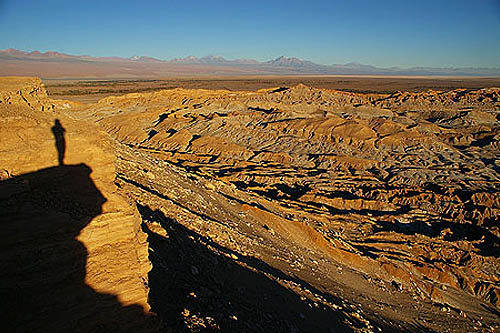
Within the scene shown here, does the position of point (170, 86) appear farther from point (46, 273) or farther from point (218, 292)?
point (46, 273)

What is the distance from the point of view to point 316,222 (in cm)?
1945

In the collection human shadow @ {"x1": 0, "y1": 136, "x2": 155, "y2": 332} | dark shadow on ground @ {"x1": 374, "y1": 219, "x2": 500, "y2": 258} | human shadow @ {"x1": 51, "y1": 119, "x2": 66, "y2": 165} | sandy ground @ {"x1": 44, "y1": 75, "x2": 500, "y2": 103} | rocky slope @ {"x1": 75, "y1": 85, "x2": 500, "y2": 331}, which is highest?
sandy ground @ {"x1": 44, "y1": 75, "x2": 500, "y2": 103}

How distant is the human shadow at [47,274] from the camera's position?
3740 mm

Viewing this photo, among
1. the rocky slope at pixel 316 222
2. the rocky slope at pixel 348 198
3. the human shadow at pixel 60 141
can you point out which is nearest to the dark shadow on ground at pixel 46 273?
the human shadow at pixel 60 141

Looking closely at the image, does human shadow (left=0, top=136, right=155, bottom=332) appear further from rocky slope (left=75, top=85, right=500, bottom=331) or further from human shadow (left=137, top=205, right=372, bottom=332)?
rocky slope (left=75, top=85, right=500, bottom=331)

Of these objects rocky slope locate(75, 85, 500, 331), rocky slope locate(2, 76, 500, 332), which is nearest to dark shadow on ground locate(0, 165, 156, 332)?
rocky slope locate(2, 76, 500, 332)

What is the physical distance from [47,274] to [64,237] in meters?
0.45

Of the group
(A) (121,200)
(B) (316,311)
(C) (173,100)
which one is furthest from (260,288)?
(C) (173,100)

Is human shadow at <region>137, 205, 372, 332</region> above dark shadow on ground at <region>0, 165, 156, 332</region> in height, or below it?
below

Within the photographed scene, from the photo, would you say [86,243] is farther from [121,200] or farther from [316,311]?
[316,311]

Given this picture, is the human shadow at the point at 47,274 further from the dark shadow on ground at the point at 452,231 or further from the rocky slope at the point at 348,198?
the dark shadow on ground at the point at 452,231

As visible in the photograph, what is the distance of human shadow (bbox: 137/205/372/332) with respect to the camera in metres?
5.80

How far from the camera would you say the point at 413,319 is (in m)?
11.0

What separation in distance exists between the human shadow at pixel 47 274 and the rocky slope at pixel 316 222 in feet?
2.33
